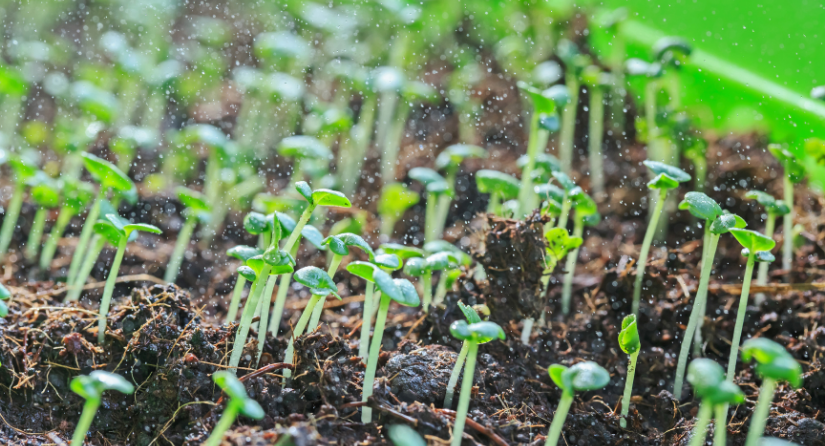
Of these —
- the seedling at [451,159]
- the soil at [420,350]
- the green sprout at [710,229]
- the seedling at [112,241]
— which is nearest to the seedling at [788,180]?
the soil at [420,350]

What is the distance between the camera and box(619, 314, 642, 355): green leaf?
3.56 feet

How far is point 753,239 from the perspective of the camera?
112cm

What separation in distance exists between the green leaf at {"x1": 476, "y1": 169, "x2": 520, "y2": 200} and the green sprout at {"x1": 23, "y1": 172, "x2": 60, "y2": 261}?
110cm

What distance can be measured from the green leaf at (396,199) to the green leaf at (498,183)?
279mm

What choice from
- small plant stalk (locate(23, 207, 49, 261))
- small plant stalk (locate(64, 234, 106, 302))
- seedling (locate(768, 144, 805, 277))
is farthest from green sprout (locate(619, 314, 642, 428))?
small plant stalk (locate(23, 207, 49, 261))

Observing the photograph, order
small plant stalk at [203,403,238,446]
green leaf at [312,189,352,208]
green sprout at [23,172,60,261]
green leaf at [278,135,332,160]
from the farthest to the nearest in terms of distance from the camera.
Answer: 1. green leaf at [278,135,332,160]
2. green sprout at [23,172,60,261]
3. green leaf at [312,189,352,208]
4. small plant stalk at [203,403,238,446]

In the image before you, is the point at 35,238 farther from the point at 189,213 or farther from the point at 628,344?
the point at 628,344

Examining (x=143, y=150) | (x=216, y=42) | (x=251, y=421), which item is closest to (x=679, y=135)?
(x=251, y=421)

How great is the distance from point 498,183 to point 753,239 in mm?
577

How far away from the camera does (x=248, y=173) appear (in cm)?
204

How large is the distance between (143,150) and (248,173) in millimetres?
695

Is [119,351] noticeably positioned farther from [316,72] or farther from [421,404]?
[316,72]

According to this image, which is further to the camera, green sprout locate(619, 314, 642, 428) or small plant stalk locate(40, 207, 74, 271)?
small plant stalk locate(40, 207, 74, 271)

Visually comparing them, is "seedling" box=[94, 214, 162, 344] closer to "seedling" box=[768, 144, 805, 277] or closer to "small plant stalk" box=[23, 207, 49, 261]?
"small plant stalk" box=[23, 207, 49, 261]
